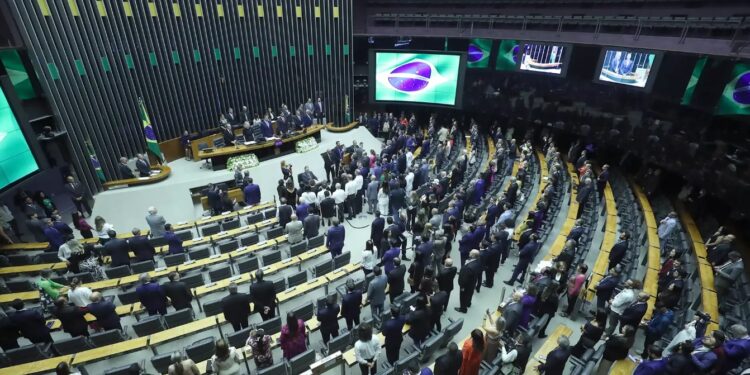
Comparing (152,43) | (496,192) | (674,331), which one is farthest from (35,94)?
(674,331)

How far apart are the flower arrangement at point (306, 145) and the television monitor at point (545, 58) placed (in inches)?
361

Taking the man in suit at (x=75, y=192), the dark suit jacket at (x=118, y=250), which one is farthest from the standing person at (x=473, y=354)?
the man in suit at (x=75, y=192)

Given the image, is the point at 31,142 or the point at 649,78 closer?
the point at 31,142

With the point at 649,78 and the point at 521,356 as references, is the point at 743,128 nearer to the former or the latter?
the point at 649,78

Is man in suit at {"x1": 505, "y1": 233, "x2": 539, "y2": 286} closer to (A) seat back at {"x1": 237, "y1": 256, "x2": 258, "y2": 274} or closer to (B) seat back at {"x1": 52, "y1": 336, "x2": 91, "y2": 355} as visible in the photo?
(A) seat back at {"x1": 237, "y1": 256, "x2": 258, "y2": 274}

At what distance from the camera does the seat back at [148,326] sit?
582 centimetres

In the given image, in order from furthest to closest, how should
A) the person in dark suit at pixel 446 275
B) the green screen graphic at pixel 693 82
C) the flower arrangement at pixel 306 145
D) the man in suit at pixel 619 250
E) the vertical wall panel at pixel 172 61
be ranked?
the flower arrangement at pixel 306 145 < the vertical wall panel at pixel 172 61 < the green screen graphic at pixel 693 82 < the man in suit at pixel 619 250 < the person in dark suit at pixel 446 275

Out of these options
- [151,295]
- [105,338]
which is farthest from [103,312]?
[151,295]

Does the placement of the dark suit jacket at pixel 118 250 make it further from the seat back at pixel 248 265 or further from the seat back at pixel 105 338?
the seat back at pixel 248 265

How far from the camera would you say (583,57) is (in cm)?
1340

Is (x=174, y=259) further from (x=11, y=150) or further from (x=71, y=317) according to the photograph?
(x=11, y=150)

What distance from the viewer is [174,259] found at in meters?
7.62

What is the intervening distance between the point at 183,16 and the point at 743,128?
56.9 ft

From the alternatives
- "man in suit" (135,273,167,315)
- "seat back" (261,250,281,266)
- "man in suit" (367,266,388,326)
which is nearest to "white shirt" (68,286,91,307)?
"man in suit" (135,273,167,315)
